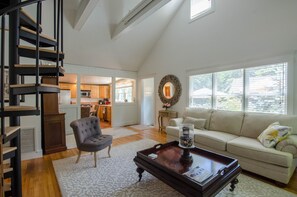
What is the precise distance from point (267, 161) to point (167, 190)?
5.13 ft

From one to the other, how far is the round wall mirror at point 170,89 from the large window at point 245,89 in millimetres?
610

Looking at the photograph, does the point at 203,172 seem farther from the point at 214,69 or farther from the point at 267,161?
the point at 214,69

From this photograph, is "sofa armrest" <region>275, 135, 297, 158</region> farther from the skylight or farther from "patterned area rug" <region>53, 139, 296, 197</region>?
the skylight

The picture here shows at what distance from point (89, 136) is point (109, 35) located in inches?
122

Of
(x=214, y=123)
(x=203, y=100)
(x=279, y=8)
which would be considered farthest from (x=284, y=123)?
(x=279, y=8)

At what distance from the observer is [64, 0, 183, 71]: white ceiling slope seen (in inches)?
148

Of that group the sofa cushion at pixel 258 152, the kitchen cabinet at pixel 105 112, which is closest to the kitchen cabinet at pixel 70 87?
the kitchen cabinet at pixel 105 112

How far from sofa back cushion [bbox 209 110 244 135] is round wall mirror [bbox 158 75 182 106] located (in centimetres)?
149

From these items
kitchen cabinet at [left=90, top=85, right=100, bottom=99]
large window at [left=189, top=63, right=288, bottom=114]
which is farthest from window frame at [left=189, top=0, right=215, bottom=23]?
kitchen cabinet at [left=90, top=85, right=100, bottom=99]

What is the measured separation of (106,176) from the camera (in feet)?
7.69

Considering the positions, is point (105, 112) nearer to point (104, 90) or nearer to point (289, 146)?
point (104, 90)

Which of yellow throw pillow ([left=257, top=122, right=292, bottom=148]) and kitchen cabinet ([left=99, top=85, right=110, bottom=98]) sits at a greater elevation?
kitchen cabinet ([left=99, top=85, right=110, bottom=98])

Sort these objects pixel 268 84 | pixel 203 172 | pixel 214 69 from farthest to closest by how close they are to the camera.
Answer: pixel 214 69 < pixel 268 84 < pixel 203 172

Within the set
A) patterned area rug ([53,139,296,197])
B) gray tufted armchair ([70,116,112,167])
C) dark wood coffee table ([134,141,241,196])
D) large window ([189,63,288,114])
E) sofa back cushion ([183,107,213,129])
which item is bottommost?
patterned area rug ([53,139,296,197])
